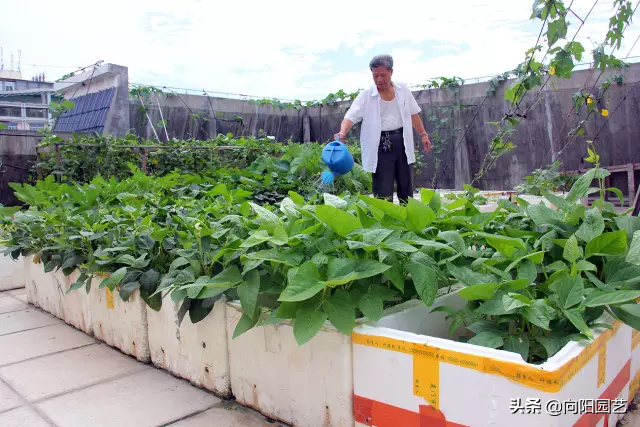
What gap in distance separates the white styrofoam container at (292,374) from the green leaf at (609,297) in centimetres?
66

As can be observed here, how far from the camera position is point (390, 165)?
14.8 feet

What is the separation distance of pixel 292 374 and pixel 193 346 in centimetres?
59

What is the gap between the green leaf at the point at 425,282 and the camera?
150 centimetres

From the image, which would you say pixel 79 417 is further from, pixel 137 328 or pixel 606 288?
pixel 606 288

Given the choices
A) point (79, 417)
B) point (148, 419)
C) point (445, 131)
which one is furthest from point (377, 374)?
point (445, 131)

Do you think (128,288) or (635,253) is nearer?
(635,253)

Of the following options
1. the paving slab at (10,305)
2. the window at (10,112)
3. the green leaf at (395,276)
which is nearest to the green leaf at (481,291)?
the green leaf at (395,276)

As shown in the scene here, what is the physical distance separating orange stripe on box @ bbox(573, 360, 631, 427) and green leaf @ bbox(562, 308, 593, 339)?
0.68ft

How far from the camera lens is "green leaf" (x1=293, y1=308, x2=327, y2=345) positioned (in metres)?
1.42

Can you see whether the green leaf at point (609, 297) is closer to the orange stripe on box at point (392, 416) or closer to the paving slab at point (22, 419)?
the orange stripe on box at point (392, 416)

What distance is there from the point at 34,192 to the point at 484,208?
325cm

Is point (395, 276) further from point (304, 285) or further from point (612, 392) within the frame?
point (612, 392)

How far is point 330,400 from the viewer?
1.62 metres

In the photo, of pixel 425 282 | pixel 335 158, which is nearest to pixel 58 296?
pixel 425 282
